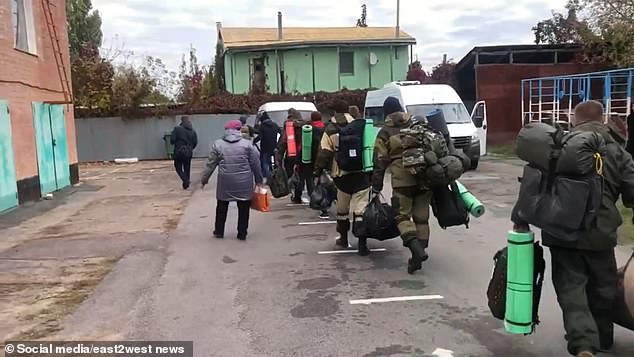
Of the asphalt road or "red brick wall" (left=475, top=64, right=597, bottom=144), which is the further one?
"red brick wall" (left=475, top=64, right=597, bottom=144)

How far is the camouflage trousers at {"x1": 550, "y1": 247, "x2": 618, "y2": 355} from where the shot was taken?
4.09 m

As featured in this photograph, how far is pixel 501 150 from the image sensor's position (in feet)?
81.5

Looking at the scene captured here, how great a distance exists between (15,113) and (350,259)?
8641mm

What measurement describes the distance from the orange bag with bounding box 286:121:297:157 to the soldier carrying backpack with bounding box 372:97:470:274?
4.59 metres

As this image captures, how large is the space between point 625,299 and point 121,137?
2575 centimetres

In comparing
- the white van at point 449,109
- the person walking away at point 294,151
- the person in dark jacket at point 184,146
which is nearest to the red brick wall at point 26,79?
the person in dark jacket at point 184,146

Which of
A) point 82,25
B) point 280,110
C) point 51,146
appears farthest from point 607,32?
point 82,25

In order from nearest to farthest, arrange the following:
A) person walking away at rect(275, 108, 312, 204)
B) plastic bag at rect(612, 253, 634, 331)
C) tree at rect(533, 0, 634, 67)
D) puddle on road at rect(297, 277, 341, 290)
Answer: plastic bag at rect(612, 253, 634, 331), puddle on road at rect(297, 277, 341, 290), person walking away at rect(275, 108, 312, 204), tree at rect(533, 0, 634, 67)

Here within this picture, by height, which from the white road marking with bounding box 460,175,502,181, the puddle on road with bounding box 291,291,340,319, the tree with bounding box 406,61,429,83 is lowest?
the white road marking with bounding box 460,175,502,181

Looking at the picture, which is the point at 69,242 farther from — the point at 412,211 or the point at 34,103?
the point at 34,103

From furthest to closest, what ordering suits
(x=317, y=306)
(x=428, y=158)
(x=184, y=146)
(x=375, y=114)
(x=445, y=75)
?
(x=445, y=75) → (x=375, y=114) → (x=184, y=146) → (x=428, y=158) → (x=317, y=306)

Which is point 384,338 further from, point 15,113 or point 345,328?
point 15,113

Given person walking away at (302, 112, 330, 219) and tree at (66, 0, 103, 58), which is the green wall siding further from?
person walking away at (302, 112, 330, 219)

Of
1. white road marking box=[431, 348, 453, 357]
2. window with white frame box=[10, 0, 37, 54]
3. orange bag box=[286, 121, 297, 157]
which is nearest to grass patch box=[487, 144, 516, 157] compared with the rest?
orange bag box=[286, 121, 297, 157]
